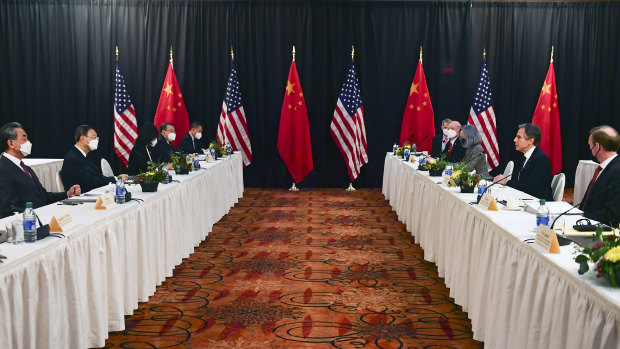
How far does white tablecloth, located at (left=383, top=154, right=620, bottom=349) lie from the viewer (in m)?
2.37

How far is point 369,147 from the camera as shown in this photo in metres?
11.4

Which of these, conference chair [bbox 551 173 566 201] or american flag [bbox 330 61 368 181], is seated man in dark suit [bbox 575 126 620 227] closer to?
conference chair [bbox 551 173 566 201]

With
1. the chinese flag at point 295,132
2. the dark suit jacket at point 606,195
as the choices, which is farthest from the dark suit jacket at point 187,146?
the dark suit jacket at point 606,195

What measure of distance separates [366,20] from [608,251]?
9.31 meters

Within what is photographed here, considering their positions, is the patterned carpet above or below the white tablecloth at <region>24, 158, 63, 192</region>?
below

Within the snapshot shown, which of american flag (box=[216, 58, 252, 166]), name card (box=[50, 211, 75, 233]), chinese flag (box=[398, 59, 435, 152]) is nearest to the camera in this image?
name card (box=[50, 211, 75, 233])

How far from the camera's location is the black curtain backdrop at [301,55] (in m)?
11.1

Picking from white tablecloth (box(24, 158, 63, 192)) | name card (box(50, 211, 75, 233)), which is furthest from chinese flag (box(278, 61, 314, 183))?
name card (box(50, 211, 75, 233))

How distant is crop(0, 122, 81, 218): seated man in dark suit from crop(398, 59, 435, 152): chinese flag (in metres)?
7.43

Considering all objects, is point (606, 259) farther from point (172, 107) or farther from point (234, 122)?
point (172, 107)

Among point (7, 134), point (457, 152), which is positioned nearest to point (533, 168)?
→ point (457, 152)

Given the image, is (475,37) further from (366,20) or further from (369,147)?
(369,147)

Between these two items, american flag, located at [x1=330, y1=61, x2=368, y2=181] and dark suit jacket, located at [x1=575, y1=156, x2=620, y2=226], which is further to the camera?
american flag, located at [x1=330, y1=61, x2=368, y2=181]

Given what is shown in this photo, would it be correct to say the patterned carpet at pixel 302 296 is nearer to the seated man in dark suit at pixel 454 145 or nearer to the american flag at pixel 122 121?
the seated man in dark suit at pixel 454 145
